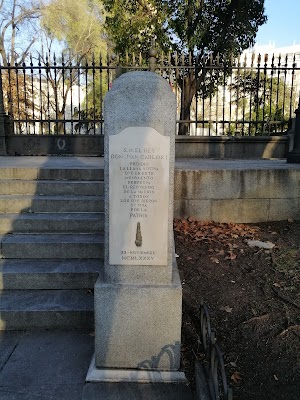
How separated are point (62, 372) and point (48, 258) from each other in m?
1.68

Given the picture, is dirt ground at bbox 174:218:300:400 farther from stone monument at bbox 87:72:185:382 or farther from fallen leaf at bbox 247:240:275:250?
stone monument at bbox 87:72:185:382

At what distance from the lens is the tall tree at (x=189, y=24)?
1390 cm

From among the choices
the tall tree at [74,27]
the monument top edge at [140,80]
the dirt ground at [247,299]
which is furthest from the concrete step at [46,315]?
the tall tree at [74,27]

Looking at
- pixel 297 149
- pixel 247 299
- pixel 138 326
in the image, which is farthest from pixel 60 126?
pixel 138 326

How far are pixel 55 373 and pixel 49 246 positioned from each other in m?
1.73

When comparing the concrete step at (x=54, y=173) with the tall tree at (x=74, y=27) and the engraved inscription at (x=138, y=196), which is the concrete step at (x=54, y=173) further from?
the tall tree at (x=74, y=27)

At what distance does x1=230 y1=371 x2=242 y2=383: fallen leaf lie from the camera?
112 inches

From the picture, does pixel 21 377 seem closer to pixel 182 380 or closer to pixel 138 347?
pixel 138 347

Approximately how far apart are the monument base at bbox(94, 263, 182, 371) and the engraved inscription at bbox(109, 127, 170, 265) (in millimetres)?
235

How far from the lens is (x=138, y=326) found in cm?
288

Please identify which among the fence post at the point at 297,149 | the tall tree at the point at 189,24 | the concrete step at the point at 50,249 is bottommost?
the concrete step at the point at 50,249

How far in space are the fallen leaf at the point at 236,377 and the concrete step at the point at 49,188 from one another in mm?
3311

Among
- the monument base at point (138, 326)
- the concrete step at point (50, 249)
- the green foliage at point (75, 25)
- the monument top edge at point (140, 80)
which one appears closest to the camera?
the monument top edge at point (140, 80)

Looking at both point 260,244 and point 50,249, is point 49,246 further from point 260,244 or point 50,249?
point 260,244
